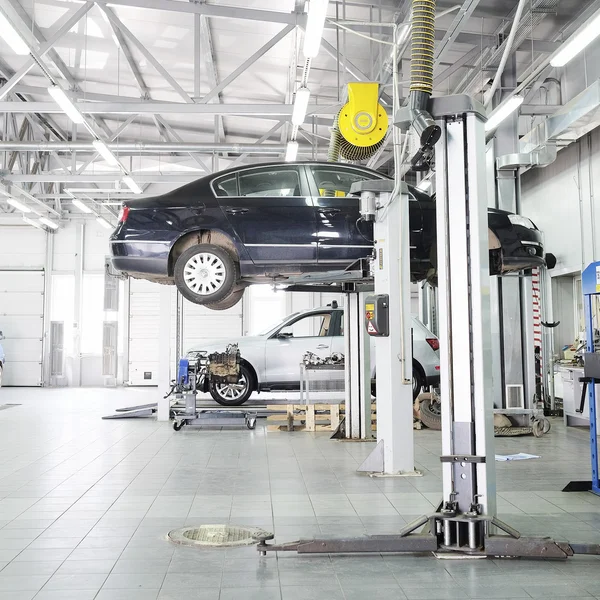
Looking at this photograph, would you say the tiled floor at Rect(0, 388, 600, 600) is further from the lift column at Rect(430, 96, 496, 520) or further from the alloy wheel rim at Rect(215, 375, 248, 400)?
the alloy wheel rim at Rect(215, 375, 248, 400)

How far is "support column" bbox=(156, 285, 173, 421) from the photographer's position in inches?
394

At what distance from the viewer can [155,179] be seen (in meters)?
13.2

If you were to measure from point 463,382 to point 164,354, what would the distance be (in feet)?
23.5

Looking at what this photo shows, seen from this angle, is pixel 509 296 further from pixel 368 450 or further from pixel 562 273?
Result: pixel 368 450

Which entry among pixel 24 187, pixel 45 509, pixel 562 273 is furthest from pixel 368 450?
pixel 24 187

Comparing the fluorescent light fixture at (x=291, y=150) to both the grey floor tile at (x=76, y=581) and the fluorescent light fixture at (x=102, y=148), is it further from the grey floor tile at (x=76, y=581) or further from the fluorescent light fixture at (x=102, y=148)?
the grey floor tile at (x=76, y=581)

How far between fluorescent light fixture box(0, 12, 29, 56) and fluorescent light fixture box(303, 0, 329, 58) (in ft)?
8.72

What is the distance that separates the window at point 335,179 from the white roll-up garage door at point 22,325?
13.9m

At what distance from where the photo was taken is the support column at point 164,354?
32.9 ft

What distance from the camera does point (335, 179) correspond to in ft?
22.5

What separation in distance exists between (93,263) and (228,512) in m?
15.8

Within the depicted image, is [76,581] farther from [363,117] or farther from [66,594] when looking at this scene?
[363,117]

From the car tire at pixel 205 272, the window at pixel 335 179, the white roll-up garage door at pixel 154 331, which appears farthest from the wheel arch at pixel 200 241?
the white roll-up garage door at pixel 154 331

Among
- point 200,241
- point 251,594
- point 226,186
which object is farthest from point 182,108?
point 251,594
